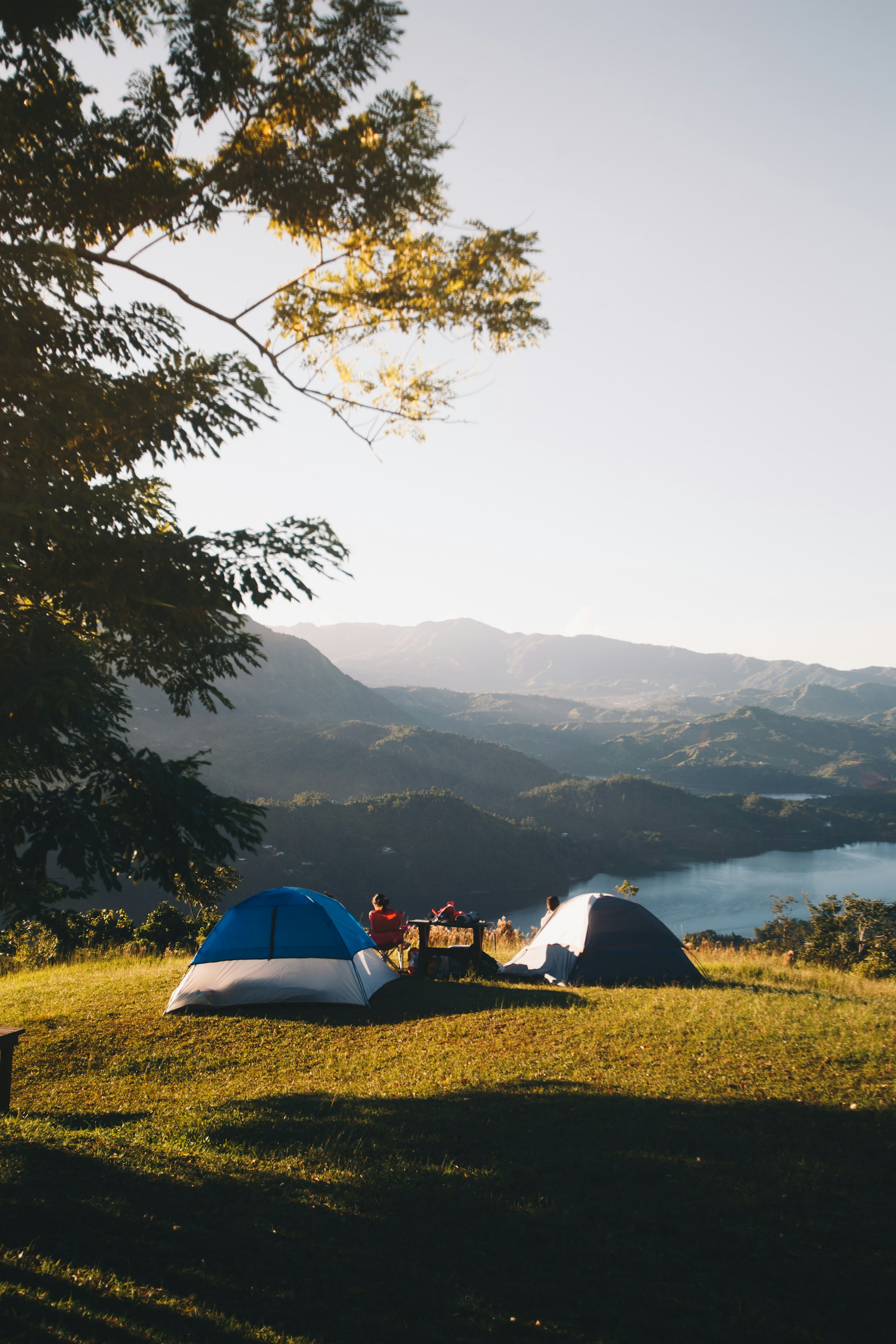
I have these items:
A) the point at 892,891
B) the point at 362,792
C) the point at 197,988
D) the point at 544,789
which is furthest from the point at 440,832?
the point at 197,988

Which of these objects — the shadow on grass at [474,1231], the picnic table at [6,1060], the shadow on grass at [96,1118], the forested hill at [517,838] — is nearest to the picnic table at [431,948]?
the shadow on grass at [96,1118]

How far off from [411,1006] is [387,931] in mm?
2023

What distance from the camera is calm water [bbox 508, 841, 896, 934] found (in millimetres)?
80500

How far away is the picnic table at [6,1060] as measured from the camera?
6102mm

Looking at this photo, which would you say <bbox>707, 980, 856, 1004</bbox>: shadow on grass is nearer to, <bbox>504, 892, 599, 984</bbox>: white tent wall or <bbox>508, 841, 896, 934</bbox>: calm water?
<bbox>504, 892, 599, 984</bbox>: white tent wall

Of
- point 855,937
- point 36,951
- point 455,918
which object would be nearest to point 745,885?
point 855,937

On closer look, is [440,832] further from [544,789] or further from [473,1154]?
[473,1154]

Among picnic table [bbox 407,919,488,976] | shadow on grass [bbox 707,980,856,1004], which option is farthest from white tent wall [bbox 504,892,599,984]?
shadow on grass [bbox 707,980,856,1004]

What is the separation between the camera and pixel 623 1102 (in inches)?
229

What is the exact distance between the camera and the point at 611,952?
38.9 ft

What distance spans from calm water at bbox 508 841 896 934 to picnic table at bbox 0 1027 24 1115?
65249 millimetres

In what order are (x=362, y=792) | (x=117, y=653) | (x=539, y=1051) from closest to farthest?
(x=539, y=1051) → (x=117, y=653) → (x=362, y=792)

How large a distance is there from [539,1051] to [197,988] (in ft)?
16.3

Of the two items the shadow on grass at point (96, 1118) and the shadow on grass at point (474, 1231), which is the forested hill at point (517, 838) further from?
the shadow on grass at point (474, 1231)
